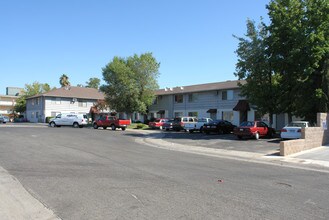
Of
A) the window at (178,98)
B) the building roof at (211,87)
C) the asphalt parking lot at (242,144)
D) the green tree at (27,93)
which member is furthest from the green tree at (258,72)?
the green tree at (27,93)

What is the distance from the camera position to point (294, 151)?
18.8 m

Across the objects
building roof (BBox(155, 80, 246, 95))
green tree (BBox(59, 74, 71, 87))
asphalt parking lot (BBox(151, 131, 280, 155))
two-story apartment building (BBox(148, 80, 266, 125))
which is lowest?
asphalt parking lot (BBox(151, 131, 280, 155))

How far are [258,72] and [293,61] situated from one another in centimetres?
441

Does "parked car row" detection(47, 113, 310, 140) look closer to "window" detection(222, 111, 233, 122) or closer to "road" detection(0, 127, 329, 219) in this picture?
"window" detection(222, 111, 233, 122)

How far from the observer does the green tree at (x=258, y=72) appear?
30867mm

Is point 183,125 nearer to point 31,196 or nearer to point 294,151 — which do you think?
point 294,151

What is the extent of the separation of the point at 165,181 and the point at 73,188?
2.47 meters

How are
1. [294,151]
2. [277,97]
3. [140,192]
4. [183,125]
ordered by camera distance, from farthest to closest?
1. [183,125]
2. [277,97]
3. [294,151]
4. [140,192]

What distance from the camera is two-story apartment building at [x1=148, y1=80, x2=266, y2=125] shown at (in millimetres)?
43969

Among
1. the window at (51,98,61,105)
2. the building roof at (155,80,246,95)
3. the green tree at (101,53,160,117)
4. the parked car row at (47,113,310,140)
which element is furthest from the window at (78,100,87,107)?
the parked car row at (47,113,310,140)

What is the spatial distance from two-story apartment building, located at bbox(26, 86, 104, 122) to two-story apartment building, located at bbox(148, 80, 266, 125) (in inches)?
614

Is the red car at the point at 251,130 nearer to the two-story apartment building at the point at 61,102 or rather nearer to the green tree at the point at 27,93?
the two-story apartment building at the point at 61,102

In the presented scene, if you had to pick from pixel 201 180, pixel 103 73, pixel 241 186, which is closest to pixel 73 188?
pixel 201 180

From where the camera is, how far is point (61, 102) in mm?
65188
